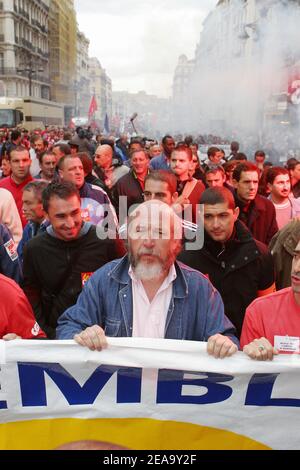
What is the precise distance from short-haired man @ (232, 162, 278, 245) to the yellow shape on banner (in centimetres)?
273

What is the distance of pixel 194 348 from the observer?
252 centimetres

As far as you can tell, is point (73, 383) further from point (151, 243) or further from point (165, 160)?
point (165, 160)

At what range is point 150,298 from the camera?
2.81m

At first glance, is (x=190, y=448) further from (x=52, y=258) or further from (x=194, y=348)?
(x=52, y=258)

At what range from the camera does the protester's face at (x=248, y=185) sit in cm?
516

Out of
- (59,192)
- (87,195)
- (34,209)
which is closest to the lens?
(59,192)

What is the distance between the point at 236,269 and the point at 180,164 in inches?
109

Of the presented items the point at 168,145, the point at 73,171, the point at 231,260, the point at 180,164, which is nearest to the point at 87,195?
the point at 73,171

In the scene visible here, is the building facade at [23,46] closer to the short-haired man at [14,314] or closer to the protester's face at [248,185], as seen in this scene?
the protester's face at [248,185]

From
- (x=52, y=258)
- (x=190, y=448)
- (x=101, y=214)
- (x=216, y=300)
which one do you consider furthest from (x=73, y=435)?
(x=101, y=214)
